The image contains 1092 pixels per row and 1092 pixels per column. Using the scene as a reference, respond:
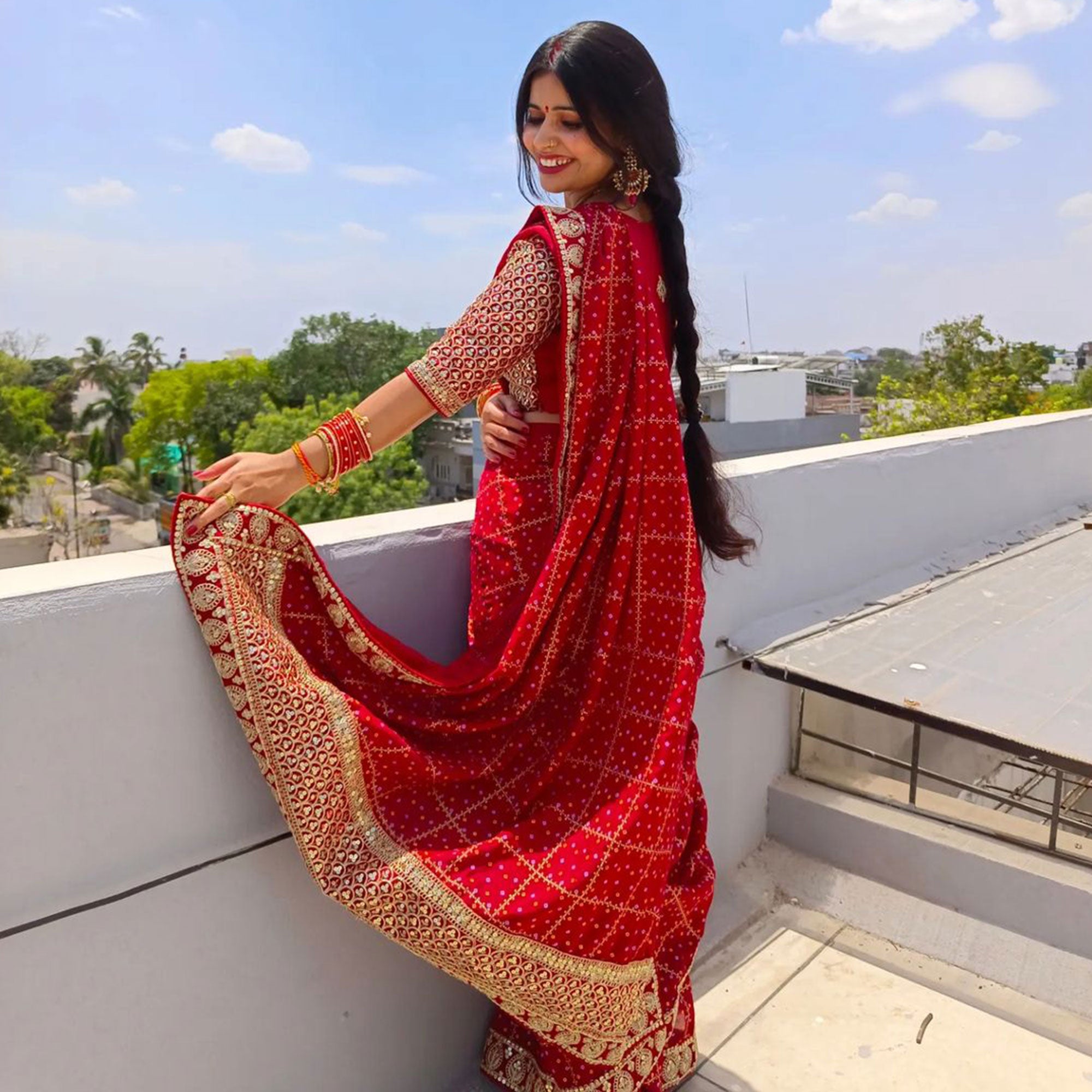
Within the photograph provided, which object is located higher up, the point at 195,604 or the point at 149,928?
the point at 195,604

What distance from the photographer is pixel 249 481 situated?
113 centimetres

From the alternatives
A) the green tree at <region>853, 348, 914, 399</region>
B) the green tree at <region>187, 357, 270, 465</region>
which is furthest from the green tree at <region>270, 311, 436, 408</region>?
the green tree at <region>853, 348, 914, 399</region>

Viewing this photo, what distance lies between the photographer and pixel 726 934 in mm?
2012

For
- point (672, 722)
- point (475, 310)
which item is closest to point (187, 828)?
point (672, 722)

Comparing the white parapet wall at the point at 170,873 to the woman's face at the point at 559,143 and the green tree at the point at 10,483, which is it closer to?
the woman's face at the point at 559,143

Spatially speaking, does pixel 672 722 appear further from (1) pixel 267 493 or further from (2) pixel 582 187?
(2) pixel 582 187

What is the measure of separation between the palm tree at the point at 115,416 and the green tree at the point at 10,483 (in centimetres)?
1245

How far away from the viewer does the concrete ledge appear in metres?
1.93

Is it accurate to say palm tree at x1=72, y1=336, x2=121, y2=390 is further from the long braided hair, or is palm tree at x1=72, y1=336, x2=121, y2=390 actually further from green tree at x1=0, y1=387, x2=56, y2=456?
the long braided hair

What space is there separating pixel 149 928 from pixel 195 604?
40cm

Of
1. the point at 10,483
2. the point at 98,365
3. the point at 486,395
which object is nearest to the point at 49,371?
the point at 98,365

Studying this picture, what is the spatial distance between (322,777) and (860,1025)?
3.89 feet

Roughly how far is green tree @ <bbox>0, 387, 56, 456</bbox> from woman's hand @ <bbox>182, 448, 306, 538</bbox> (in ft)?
148

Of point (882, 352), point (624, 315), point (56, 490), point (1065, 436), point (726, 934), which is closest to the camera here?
point (624, 315)
